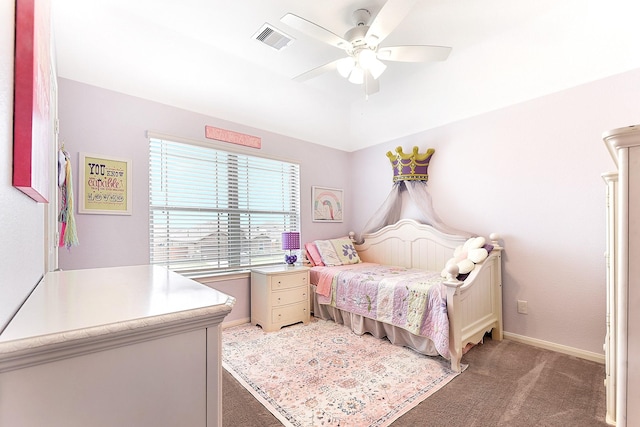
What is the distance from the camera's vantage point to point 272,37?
101 inches

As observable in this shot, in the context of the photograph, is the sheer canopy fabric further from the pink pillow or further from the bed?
the pink pillow

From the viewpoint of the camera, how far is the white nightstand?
10.0ft

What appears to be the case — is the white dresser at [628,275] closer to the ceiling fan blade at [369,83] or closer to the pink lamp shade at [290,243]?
the ceiling fan blade at [369,83]

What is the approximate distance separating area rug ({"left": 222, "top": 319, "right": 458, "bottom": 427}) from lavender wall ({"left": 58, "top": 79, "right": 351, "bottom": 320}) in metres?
0.82

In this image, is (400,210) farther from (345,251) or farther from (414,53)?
(414,53)

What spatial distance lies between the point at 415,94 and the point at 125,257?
3.50m

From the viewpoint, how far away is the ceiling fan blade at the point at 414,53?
2051 millimetres

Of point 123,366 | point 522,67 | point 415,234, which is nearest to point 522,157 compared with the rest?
point 522,67

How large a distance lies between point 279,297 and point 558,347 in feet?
8.57

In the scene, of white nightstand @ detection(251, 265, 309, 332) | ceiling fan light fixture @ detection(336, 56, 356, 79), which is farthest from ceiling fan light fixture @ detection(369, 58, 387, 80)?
white nightstand @ detection(251, 265, 309, 332)

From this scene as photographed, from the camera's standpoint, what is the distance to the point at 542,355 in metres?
2.47

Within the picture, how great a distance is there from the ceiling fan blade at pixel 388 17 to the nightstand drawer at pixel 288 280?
2.34 meters

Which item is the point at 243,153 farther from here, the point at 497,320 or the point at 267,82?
the point at 497,320

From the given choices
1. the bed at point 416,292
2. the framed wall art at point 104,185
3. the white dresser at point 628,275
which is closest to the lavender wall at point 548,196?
the bed at point 416,292
